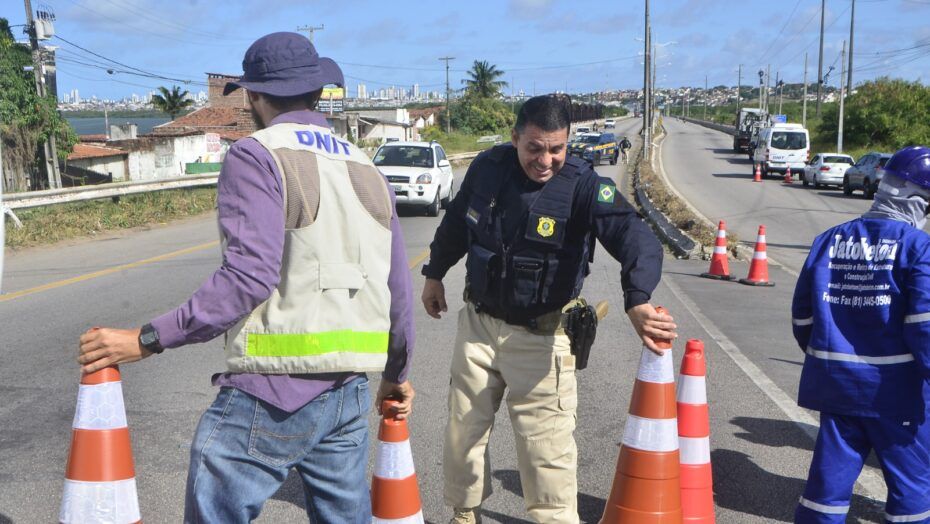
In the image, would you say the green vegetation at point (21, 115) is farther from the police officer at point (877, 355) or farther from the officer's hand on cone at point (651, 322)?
the police officer at point (877, 355)

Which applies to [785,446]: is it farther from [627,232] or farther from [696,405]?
[627,232]

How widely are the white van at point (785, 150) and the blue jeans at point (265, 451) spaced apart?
38.6m

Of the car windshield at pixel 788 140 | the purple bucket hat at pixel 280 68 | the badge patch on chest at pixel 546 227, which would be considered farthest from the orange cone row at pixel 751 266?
the car windshield at pixel 788 140

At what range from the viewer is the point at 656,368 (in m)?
3.46

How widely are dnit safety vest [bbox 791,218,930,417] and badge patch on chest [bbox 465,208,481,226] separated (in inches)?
53.4

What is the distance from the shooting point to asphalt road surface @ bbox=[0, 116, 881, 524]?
4434 millimetres

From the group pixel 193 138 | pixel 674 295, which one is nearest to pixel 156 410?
pixel 674 295

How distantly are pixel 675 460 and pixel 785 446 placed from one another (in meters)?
2.03

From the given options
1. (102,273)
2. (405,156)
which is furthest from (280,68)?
(405,156)

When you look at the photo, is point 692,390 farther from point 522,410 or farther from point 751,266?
point 751,266

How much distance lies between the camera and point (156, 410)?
A: 5777mm

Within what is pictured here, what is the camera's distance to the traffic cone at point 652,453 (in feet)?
11.4

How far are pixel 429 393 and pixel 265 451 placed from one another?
3861mm

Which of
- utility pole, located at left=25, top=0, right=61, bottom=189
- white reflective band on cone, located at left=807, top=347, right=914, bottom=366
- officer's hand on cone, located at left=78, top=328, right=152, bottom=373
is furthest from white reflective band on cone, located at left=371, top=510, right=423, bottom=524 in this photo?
utility pole, located at left=25, top=0, right=61, bottom=189
